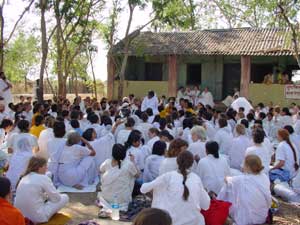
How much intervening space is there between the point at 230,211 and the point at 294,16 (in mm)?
10482

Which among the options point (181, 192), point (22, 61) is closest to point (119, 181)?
point (181, 192)

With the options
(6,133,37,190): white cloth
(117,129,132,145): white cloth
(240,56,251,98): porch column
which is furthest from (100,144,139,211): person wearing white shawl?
(240,56,251,98): porch column

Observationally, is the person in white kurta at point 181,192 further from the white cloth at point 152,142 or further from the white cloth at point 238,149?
the white cloth at point 238,149

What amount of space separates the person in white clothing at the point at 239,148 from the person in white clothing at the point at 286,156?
0.82 metres

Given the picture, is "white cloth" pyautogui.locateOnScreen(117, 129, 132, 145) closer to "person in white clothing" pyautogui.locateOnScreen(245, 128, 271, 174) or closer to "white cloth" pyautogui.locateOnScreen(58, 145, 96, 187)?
"white cloth" pyautogui.locateOnScreen(58, 145, 96, 187)

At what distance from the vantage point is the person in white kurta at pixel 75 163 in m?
7.62

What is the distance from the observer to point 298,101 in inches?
746

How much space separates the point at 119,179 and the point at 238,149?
2.88 meters

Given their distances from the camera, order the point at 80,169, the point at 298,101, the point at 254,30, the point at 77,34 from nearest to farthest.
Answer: the point at 80,169
the point at 298,101
the point at 77,34
the point at 254,30

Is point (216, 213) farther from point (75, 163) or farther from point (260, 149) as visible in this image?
point (75, 163)

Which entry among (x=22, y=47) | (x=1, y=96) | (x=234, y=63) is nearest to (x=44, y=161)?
(x=1, y=96)

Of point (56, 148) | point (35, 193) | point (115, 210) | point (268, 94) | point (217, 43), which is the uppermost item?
point (217, 43)

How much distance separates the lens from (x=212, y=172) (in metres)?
6.59

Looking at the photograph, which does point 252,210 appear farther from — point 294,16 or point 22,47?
point 22,47
